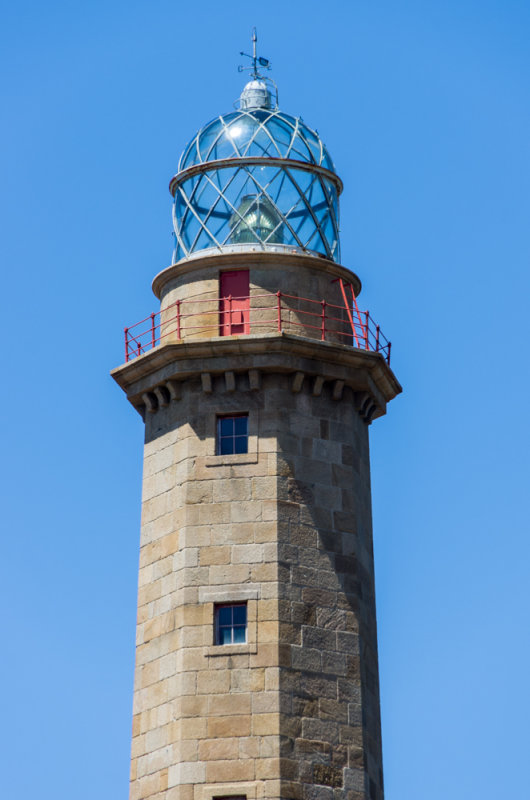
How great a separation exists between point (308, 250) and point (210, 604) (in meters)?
8.73

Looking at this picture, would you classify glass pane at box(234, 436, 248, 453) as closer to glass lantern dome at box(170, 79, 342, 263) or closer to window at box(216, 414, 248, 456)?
window at box(216, 414, 248, 456)

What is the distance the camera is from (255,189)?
43531mm

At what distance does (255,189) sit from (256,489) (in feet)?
23.7

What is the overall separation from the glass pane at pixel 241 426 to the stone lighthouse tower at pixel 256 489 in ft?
0.15

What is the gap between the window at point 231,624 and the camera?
39562mm

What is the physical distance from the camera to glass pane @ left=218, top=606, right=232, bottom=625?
1565 inches

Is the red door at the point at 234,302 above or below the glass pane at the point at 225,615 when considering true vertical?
above

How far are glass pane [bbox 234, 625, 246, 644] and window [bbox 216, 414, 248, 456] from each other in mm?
3858

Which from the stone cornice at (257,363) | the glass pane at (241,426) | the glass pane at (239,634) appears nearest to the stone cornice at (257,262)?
the stone cornice at (257,363)

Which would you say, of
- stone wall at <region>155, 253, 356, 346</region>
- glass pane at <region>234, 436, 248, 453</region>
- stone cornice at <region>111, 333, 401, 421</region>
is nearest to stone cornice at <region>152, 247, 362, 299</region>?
stone wall at <region>155, 253, 356, 346</region>

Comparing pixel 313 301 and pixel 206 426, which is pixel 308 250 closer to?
pixel 313 301

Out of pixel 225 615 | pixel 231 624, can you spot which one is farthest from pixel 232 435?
pixel 231 624

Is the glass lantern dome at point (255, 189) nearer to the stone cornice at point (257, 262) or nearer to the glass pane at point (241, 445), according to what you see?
the stone cornice at point (257, 262)

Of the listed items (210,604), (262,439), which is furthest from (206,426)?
(210,604)
